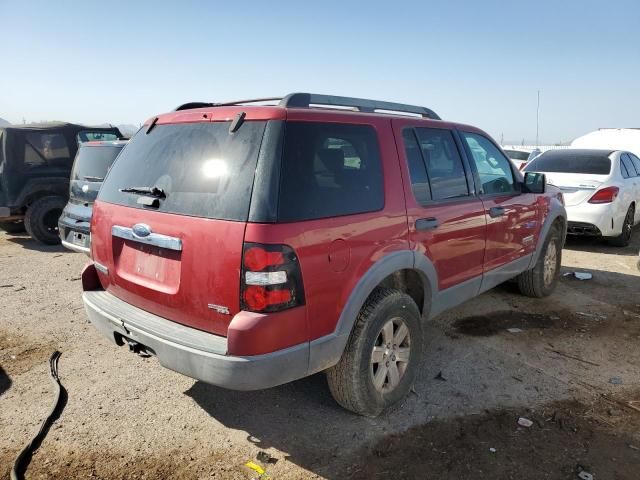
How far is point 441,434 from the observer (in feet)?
9.53

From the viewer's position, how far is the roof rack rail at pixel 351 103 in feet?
8.86

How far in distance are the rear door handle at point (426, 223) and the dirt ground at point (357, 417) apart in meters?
1.17

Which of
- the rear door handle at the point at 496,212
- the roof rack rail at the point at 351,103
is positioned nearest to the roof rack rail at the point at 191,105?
the roof rack rail at the point at 351,103

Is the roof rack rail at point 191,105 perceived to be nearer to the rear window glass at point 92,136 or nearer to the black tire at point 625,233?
the rear window glass at point 92,136

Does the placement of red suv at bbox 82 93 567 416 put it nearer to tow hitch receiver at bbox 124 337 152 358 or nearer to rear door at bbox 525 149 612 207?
tow hitch receiver at bbox 124 337 152 358

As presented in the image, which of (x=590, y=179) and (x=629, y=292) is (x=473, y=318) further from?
(x=590, y=179)

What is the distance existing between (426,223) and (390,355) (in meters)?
0.90

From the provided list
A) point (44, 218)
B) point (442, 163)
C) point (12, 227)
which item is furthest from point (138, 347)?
point (12, 227)

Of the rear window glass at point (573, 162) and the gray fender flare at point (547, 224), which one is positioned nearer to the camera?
the gray fender flare at point (547, 224)

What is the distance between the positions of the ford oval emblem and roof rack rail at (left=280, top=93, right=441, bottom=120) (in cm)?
101

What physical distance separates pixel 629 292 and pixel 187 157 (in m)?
5.47

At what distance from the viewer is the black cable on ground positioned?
2.60 m

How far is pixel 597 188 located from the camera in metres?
7.36

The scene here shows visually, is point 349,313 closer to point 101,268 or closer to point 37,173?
point 101,268
